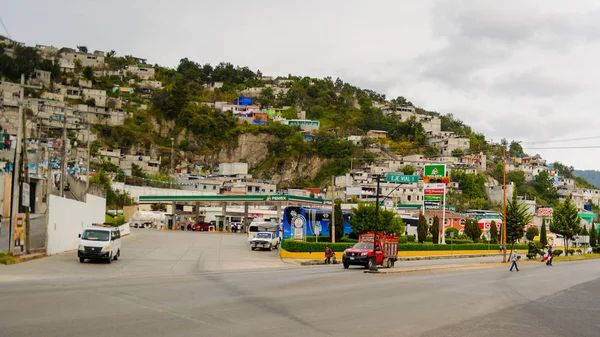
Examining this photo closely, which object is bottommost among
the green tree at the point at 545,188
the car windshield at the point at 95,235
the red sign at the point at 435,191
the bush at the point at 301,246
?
the bush at the point at 301,246

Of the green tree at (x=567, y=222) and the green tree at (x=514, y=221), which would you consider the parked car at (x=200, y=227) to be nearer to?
the green tree at (x=514, y=221)

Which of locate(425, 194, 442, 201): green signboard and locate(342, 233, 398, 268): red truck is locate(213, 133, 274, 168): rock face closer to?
locate(425, 194, 442, 201): green signboard

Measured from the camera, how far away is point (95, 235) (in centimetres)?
3238

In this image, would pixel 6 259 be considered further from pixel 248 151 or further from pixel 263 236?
pixel 248 151

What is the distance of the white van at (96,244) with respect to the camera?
1246 inches

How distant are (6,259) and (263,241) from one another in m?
25.1

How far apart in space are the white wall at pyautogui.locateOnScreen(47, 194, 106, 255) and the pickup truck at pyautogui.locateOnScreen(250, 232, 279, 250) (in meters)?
12.9

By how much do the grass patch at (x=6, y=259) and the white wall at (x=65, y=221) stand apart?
5.06 meters

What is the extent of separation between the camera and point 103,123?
15575cm

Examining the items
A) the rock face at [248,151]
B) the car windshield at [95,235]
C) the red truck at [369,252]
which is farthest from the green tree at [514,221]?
the rock face at [248,151]

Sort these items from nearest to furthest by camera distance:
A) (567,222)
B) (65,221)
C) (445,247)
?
(65,221) → (445,247) → (567,222)

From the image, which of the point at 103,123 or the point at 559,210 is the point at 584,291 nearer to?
the point at 559,210

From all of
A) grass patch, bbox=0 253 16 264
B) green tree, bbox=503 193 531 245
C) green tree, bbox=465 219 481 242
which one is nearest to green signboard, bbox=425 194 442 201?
green tree, bbox=503 193 531 245

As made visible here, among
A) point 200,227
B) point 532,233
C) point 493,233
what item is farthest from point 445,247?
point 532,233
